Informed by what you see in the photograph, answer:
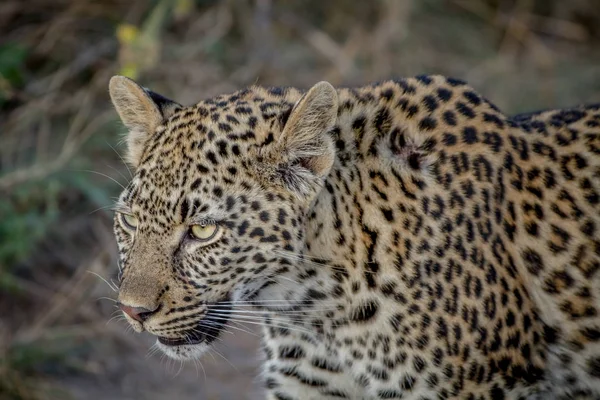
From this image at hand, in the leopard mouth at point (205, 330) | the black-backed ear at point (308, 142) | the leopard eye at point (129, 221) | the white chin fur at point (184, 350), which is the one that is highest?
the black-backed ear at point (308, 142)

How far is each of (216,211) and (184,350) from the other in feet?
2.54

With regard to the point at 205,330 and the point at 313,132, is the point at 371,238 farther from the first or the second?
the point at 205,330

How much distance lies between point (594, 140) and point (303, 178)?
5.75 feet

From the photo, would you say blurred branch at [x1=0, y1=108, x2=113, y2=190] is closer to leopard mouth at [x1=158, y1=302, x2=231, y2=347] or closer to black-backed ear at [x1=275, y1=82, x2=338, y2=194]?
leopard mouth at [x1=158, y1=302, x2=231, y2=347]

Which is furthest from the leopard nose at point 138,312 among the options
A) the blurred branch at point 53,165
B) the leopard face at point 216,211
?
the blurred branch at point 53,165

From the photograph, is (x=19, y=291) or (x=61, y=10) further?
(x=61, y=10)

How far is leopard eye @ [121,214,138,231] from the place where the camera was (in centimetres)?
503

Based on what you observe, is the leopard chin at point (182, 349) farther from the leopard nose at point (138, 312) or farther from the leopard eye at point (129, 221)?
the leopard eye at point (129, 221)

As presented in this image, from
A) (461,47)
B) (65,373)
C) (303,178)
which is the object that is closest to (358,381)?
(303,178)

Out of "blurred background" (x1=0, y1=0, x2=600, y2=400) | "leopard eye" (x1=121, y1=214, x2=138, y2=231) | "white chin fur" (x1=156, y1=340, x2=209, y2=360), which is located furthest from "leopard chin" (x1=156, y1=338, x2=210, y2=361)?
"leopard eye" (x1=121, y1=214, x2=138, y2=231)

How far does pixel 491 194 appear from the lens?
5.21 metres

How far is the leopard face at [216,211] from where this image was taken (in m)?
4.83

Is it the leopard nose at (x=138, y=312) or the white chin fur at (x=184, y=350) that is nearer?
the leopard nose at (x=138, y=312)

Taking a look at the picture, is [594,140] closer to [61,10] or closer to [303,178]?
[303,178]
